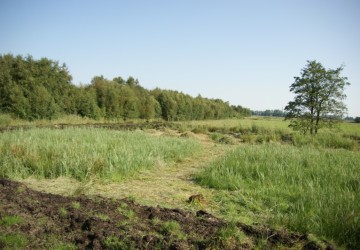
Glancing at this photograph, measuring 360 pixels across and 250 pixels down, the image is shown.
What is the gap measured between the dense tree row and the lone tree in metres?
22.2

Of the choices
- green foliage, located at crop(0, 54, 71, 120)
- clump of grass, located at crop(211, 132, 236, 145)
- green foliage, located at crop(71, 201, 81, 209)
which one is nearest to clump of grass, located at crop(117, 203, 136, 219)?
green foliage, located at crop(71, 201, 81, 209)

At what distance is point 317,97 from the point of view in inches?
730

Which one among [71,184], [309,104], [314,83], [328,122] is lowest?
[71,184]

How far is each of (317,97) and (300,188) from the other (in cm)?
1512

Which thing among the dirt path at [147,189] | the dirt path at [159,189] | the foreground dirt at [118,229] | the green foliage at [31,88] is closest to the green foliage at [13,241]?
the foreground dirt at [118,229]

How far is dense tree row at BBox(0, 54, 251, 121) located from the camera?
78.9ft

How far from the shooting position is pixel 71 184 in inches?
237

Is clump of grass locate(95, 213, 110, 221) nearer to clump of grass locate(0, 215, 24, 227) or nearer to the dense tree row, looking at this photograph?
clump of grass locate(0, 215, 24, 227)

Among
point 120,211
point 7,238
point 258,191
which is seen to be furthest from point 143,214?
point 258,191

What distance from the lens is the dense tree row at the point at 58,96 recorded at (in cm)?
2406

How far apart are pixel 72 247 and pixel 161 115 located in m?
43.8

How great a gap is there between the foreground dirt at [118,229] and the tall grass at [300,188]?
0.51m

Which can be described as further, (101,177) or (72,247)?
(101,177)

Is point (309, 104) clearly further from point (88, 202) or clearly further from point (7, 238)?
point (7, 238)
